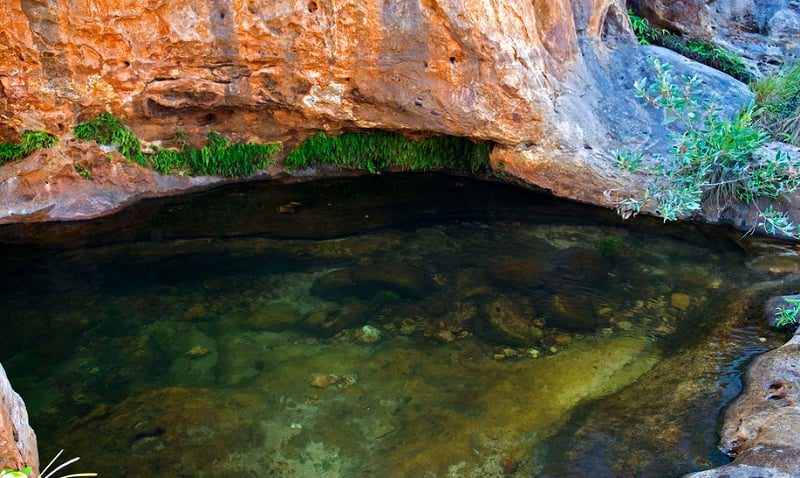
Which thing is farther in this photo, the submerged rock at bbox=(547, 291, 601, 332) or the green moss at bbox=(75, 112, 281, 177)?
the green moss at bbox=(75, 112, 281, 177)

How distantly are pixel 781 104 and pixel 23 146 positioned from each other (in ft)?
25.2

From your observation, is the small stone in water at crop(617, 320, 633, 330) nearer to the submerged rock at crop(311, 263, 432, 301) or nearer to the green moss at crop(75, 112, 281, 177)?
the submerged rock at crop(311, 263, 432, 301)

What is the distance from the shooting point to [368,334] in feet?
14.7

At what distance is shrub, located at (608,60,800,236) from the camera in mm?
4988

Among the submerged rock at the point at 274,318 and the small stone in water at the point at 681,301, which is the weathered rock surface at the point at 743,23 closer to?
the small stone in water at the point at 681,301

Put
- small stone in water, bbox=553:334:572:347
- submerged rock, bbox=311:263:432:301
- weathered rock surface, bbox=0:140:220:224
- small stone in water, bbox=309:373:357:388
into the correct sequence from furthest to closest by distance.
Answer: weathered rock surface, bbox=0:140:220:224
submerged rock, bbox=311:263:432:301
small stone in water, bbox=553:334:572:347
small stone in water, bbox=309:373:357:388

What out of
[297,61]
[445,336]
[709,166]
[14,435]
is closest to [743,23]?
[709,166]

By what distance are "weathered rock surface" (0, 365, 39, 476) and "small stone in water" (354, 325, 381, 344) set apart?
83.2 inches

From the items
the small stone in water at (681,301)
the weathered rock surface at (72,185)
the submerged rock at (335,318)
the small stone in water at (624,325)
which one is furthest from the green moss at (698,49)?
the weathered rock surface at (72,185)

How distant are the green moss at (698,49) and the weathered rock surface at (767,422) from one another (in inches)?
186

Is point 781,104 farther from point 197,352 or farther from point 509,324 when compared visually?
point 197,352

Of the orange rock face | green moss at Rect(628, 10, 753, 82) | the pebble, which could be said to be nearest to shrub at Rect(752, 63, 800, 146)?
green moss at Rect(628, 10, 753, 82)

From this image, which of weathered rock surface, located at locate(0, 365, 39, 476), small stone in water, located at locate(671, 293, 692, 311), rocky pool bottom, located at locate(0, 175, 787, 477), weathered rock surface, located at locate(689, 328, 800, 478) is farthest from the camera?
small stone in water, located at locate(671, 293, 692, 311)

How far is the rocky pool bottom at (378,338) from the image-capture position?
3.51m
